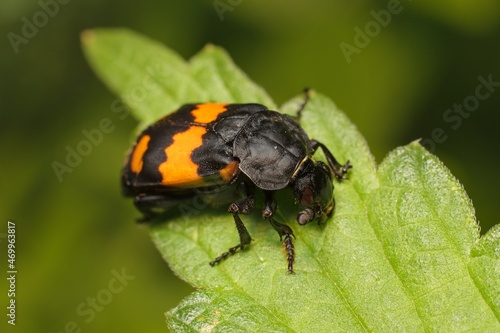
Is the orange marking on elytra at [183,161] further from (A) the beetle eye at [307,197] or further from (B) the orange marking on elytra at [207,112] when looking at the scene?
(A) the beetle eye at [307,197]

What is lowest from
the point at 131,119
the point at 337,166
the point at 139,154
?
the point at 131,119

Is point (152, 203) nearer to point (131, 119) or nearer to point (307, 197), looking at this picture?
point (307, 197)

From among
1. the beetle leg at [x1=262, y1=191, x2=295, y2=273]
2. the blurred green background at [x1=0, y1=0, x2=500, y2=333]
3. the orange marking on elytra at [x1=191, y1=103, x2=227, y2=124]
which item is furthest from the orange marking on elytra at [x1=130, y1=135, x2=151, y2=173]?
the blurred green background at [x1=0, y1=0, x2=500, y2=333]

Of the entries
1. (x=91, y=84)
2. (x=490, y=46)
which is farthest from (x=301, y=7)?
(x=91, y=84)

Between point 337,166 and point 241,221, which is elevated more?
point 337,166

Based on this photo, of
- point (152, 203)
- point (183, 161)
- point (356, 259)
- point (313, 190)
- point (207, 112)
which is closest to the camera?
point (356, 259)

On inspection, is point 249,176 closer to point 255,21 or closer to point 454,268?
point 454,268

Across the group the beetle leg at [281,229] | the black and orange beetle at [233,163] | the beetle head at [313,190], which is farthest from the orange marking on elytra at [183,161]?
the beetle head at [313,190]

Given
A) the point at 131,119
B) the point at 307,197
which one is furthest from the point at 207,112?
the point at 131,119
